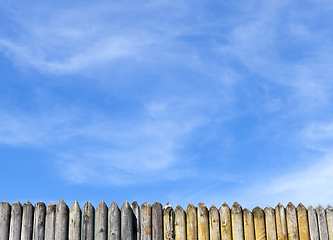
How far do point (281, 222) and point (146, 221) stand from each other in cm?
267

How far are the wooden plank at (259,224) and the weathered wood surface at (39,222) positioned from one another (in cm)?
411

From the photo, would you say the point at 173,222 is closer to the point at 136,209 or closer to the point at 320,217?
the point at 136,209

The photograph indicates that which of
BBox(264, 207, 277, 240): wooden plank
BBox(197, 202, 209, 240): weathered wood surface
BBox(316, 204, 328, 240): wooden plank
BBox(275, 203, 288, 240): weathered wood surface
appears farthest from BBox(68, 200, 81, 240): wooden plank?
BBox(316, 204, 328, 240): wooden plank

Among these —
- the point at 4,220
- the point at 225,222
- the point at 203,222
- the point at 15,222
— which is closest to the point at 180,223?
the point at 203,222

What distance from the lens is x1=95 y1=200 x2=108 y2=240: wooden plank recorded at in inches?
297

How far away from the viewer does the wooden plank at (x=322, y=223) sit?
7926 millimetres

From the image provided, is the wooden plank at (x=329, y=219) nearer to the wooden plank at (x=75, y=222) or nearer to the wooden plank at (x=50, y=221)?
the wooden plank at (x=75, y=222)

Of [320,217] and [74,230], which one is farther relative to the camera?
[320,217]

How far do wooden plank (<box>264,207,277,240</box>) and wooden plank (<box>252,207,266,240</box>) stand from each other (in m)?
0.07

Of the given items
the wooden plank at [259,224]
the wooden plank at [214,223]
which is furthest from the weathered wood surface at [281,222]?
the wooden plank at [214,223]

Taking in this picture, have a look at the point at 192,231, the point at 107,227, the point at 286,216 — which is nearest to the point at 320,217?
the point at 286,216

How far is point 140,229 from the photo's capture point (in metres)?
7.68

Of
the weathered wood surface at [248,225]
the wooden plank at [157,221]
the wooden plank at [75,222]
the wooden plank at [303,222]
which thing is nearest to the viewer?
the wooden plank at [75,222]

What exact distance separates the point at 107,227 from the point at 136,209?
2.12 ft
